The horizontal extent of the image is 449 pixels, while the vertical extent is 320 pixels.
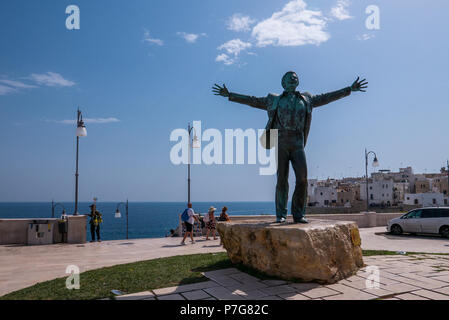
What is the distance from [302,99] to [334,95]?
2.48 feet

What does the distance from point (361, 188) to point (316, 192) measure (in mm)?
12526

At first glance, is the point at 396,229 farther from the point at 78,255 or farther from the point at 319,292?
the point at 78,255

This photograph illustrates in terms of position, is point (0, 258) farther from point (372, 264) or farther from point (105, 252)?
point (372, 264)

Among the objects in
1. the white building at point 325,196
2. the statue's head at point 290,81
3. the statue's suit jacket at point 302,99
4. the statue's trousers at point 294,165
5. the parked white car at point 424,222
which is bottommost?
the white building at point 325,196

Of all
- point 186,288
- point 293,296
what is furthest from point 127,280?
point 293,296

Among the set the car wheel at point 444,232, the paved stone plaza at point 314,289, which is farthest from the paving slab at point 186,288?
the car wheel at point 444,232

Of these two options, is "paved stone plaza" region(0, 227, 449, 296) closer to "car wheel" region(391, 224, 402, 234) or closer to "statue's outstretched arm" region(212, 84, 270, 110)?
"car wheel" region(391, 224, 402, 234)

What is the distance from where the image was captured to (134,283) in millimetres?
5637

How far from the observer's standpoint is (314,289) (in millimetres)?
4973

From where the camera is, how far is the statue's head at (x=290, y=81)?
652cm

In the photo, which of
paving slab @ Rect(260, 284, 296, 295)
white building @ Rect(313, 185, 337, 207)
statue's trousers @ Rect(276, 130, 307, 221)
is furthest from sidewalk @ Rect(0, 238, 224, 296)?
white building @ Rect(313, 185, 337, 207)

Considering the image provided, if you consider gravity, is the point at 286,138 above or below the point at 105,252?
above

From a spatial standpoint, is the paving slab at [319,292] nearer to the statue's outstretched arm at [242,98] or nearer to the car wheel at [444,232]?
the statue's outstretched arm at [242,98]
